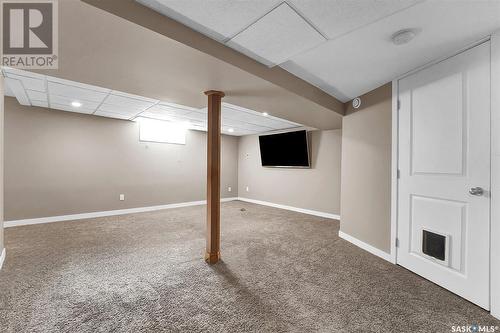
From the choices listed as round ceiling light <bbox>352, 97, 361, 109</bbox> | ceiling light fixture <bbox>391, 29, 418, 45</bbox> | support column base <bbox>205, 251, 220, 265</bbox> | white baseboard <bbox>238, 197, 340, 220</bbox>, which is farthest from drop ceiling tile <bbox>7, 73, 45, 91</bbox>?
white baseboard <bbox>238, 197, 340, 220</bbox>

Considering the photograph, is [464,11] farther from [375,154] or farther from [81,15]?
[81,15]

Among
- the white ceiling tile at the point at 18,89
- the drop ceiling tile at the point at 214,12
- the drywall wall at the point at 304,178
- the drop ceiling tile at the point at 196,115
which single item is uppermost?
the white ceiling tile at the point at 18,89

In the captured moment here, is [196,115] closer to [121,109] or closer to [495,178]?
[121,109]

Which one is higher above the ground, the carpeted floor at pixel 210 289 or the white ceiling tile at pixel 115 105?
the white ceiling tile at pixel 115 105

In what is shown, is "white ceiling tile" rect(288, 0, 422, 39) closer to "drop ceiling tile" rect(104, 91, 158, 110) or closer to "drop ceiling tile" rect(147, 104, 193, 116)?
"drop ceiling tile" rect(104, 91, 158, 110)

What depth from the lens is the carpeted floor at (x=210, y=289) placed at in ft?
5.56

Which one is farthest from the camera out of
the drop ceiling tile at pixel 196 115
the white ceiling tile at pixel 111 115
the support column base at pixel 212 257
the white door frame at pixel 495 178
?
the white ceiling tile at pixel 111 115

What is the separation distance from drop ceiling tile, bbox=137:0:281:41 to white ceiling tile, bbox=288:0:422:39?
257 mm

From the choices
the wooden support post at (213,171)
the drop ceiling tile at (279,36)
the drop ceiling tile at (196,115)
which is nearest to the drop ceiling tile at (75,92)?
the drop ceiling tile at (196,115)

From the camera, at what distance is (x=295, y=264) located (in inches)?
107

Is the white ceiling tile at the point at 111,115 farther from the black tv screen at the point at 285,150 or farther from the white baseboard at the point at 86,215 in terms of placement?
the black tv screen at the point at 285,150

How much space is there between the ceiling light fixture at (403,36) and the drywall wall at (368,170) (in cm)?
107

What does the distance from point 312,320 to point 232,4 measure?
2434mm

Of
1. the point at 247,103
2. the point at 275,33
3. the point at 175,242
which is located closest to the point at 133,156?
the point at 175,242
